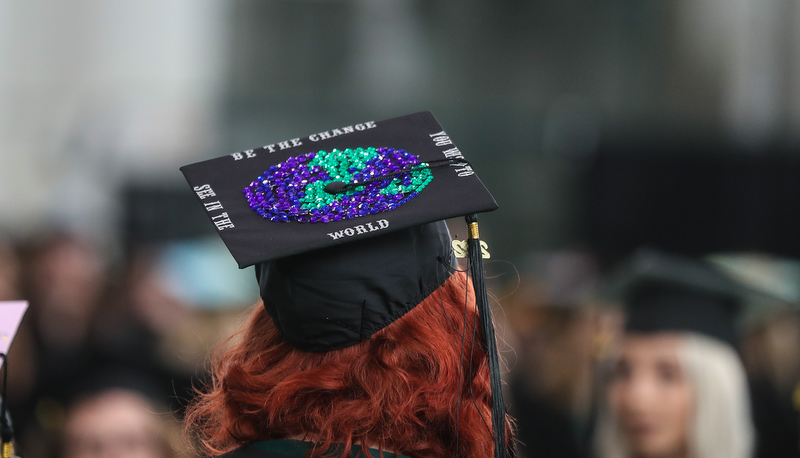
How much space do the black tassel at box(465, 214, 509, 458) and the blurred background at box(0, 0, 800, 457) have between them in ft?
9.66

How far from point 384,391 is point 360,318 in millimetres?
120

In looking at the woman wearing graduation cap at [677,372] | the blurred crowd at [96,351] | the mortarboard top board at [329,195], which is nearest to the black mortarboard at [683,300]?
the woman wearing graduation cap at [677,372]

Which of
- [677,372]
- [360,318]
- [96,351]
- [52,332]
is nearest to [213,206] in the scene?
[360,318]

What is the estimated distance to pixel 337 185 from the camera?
4.43 feet

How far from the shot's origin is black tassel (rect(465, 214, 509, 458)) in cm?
128

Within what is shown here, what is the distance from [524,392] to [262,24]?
12.9ft

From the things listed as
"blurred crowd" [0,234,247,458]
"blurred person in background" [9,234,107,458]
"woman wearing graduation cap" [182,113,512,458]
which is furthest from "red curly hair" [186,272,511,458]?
"blurred person in background" [9,234,107,458]

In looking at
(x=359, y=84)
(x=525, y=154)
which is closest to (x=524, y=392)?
(x=525, y=154)

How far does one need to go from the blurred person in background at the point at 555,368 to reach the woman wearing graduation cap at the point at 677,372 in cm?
19

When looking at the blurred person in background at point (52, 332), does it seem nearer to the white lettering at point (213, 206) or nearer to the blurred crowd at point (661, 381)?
the blurred crowd at point (661, 381)

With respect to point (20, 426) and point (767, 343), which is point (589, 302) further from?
point (20, 426)

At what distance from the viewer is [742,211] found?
4973 mm

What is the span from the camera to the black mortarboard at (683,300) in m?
2.99

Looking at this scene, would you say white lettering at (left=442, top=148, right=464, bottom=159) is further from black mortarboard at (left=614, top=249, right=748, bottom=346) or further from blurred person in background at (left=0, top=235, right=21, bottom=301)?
blurred person in background at (left=0, top=235, right=21, bottom=301)
